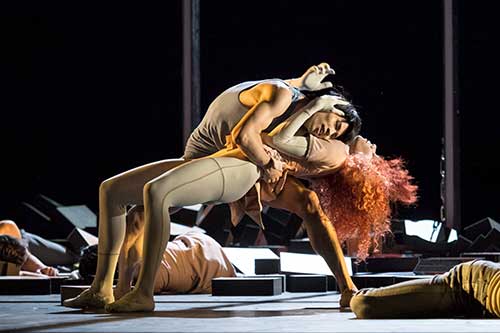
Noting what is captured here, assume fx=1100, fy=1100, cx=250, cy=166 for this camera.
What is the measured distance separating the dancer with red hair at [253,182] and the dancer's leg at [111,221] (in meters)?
0.01

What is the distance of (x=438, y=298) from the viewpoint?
3.66m

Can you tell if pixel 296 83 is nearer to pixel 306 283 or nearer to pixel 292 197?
pixel 292 197

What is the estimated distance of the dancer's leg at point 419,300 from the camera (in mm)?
3654

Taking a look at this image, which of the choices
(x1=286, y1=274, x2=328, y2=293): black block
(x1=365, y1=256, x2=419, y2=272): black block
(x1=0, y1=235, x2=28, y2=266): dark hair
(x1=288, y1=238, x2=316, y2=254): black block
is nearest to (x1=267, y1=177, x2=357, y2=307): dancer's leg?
(x1=286, y1=274, x2=328, y2=293): black block

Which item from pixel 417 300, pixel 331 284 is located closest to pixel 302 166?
pixel 417 300

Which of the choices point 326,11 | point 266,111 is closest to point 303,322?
point 266,111

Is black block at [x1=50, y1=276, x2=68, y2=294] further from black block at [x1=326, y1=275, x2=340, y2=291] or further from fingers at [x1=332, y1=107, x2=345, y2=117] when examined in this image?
fingers at [x1=332, y1=107, x2=345, y2=117]

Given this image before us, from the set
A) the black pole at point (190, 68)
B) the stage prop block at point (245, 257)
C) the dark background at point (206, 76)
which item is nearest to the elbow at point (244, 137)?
the stage prop block at point (245, 257)

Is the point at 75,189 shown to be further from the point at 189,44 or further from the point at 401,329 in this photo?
the point at 401,329

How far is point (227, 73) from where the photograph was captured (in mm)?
9766

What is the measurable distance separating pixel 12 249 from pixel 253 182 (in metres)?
2.80

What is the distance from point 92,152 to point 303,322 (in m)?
6.56

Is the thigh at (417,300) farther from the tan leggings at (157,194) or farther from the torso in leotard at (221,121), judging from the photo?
the torso in leotard at (221,121)

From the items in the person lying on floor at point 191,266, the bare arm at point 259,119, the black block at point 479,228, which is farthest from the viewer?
the black block at point 479,228
